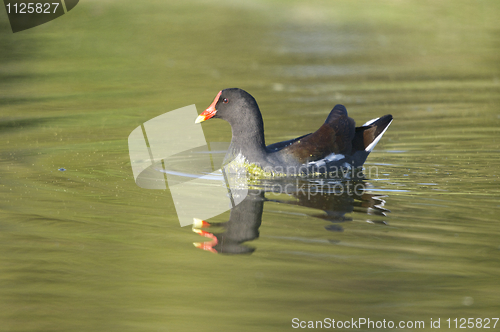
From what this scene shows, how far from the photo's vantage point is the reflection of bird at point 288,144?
6.98 m

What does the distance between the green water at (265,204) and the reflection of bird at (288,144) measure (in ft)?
1.64

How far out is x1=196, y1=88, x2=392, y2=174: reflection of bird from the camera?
6977 millimetres

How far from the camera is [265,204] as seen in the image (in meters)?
6.02

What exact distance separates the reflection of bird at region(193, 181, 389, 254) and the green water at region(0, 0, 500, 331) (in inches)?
2.7

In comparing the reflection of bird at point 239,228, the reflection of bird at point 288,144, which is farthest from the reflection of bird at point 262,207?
the reflection of bird at point 288,144

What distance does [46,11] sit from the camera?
2197 cm

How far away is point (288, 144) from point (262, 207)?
172 centimetres

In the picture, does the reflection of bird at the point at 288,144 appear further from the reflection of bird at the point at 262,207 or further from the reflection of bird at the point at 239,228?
the reflection of bird at the point at 239,228

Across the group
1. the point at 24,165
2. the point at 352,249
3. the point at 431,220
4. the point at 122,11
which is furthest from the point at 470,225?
the point at 122,11

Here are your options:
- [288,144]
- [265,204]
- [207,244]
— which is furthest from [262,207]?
[288,144]

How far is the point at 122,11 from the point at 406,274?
17.8 meters

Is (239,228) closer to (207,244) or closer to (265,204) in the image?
(207,244)

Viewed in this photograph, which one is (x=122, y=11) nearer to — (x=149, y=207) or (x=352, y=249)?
(x=149, y=207)

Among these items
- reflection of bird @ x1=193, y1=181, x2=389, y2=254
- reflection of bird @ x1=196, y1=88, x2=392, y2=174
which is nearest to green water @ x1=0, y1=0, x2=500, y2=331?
reflection of bird @ x1=193, y1=181, x2=389, y2=254
